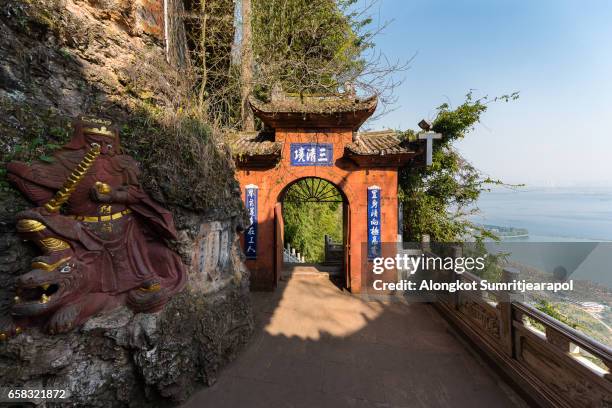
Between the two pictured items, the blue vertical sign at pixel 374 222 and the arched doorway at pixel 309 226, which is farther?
the arched doorway at pixel 309 226

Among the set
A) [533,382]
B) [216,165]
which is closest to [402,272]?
[533,382]

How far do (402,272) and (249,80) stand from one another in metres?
7.24

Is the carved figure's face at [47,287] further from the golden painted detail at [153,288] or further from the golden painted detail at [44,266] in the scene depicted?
the golden painted detail at [153,288]

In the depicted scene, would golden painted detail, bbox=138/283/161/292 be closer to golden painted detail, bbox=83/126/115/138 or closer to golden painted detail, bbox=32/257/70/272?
golden painted detail, bbox=32/257/70/272

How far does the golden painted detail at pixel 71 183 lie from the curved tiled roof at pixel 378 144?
16.7 feet

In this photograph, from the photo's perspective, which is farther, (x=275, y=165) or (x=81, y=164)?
(x=275, y=165)

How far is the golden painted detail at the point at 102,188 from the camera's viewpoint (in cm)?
282

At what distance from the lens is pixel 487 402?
10.7 ft

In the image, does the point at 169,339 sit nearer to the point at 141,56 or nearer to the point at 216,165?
the point at 216,165

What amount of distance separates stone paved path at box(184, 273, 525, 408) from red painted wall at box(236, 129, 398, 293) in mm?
1203

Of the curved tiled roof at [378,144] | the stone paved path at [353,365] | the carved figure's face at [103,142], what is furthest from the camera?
the curved tiled roof at [378,144]

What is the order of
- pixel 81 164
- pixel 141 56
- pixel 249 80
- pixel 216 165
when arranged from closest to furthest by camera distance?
pixel 81 164
pixel 216 165
pixel 141 56
pixel 249 80

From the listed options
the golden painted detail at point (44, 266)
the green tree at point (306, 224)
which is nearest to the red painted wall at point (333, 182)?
the golden painted detail at point (44, 266)

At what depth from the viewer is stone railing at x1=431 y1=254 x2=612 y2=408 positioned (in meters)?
2.57
